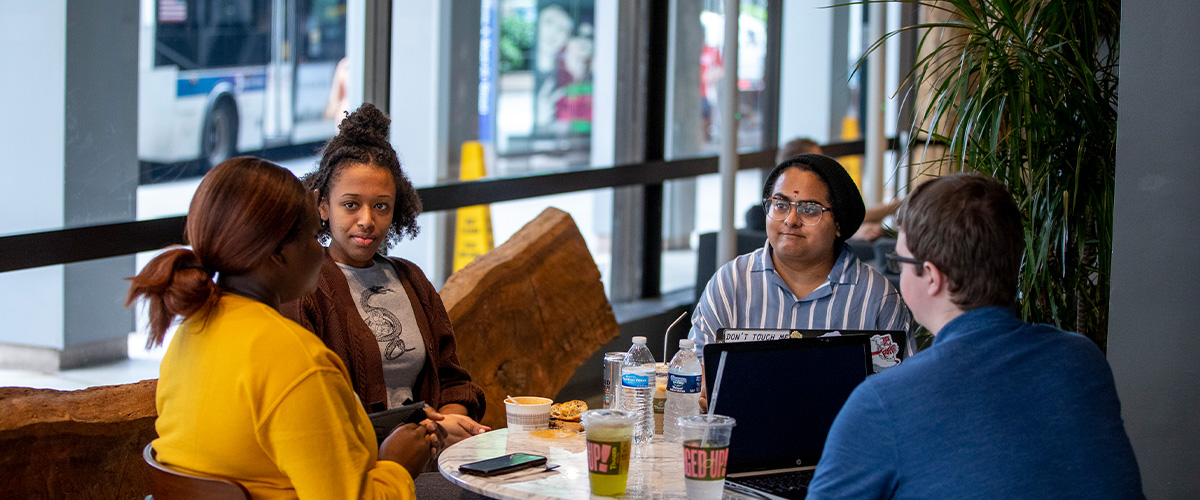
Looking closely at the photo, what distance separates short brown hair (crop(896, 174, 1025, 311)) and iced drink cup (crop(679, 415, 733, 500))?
0.43 m

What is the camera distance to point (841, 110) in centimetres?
913

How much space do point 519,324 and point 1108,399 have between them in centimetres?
256

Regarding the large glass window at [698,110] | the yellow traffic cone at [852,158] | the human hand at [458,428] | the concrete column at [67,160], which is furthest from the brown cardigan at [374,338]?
the yellow traffic cone at [852,158]

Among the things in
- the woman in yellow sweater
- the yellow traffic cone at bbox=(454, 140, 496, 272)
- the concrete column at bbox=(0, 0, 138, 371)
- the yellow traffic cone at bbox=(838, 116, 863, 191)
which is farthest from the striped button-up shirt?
the yellow traffic cone at bbox=(838, 116, 863, 191)

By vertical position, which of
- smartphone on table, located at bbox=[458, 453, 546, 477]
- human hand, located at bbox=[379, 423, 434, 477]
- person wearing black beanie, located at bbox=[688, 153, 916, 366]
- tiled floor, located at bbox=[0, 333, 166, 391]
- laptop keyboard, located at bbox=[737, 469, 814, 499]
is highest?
person wearing black beanie, located at bbox=[688, 153, 916, 366]

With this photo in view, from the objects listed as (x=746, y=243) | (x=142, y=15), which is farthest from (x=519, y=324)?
(x=746, y=243)

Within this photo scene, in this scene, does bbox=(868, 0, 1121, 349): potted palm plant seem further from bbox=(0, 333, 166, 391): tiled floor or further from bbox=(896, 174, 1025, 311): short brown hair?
bbox=(0, 333, 166, 391): tiled floor

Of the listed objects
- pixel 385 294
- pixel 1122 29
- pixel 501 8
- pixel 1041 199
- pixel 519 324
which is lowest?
pixel 519 324

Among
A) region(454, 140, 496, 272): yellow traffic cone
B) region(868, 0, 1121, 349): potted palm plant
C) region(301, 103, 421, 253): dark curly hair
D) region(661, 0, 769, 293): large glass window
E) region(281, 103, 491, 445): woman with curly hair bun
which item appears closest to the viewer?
region(281, 103, 491, 445): woman with curly hair bun

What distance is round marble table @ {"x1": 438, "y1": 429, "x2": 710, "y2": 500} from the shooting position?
1828mm

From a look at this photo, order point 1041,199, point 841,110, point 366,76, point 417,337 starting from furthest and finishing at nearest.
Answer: point 841,110 → point 366,76 → point 1041,199 → point 417,337

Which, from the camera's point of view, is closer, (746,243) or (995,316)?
(995,316)

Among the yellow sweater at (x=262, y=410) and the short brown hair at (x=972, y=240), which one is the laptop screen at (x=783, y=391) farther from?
the yellow sweater at (x=262, y=410)

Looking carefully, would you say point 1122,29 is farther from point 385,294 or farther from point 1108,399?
point 385,294
